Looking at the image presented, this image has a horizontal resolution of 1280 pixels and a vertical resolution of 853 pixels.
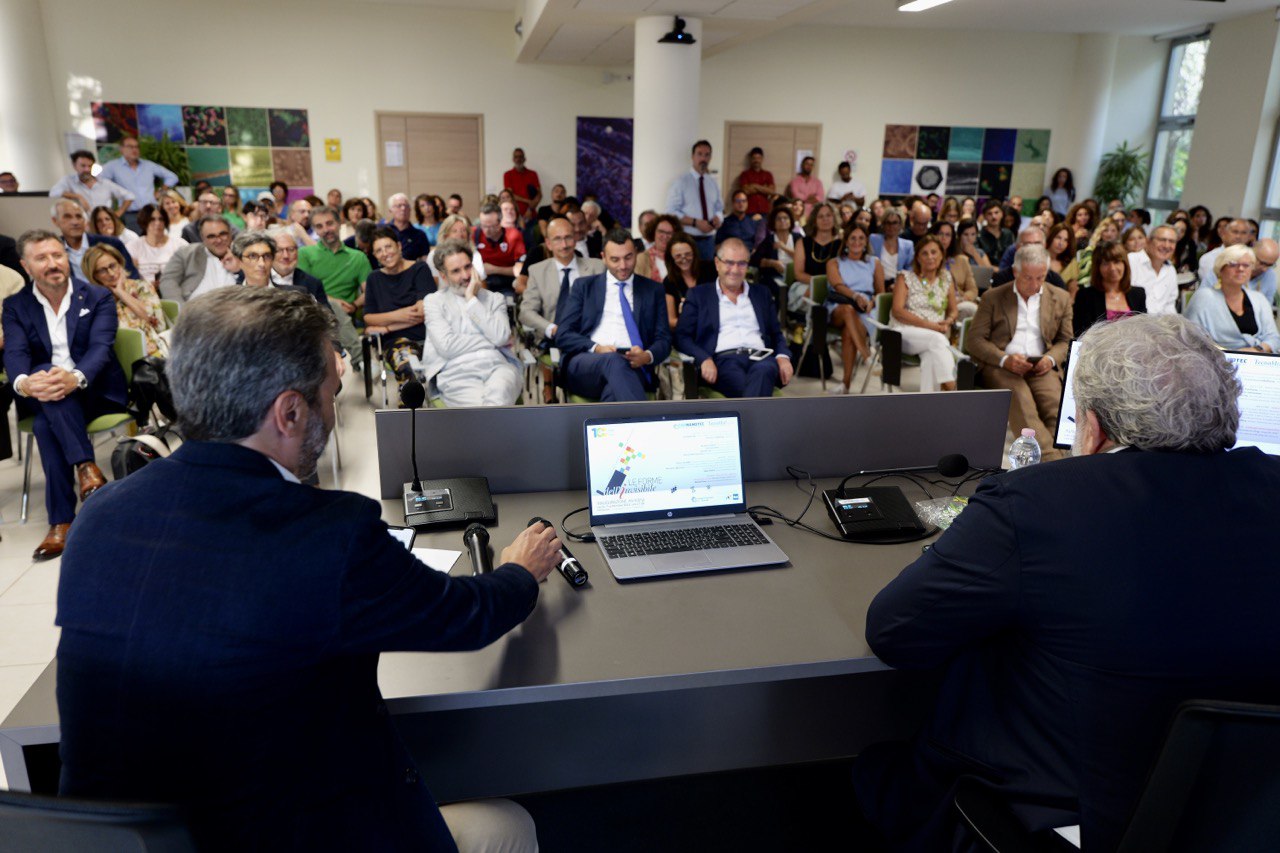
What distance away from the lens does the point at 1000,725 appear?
1479mm

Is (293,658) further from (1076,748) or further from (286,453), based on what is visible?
(1076,748)

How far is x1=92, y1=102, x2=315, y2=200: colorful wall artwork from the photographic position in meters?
10.8

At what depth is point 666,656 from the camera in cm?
162

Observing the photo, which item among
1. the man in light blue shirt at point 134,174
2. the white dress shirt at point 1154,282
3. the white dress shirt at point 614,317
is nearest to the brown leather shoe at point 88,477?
the white dress shirt at point 614,317

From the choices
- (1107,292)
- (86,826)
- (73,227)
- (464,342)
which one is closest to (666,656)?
(86,826)

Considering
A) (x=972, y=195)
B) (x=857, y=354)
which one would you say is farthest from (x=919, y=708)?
(x=972, y=195)

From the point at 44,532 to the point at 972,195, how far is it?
13.3 m

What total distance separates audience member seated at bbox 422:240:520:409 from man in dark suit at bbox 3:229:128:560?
5.03 ft

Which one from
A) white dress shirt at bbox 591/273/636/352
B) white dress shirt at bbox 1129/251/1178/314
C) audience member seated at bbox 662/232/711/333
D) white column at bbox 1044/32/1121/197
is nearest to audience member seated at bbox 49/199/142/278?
white dress shirt at bbox 591/273/636/352

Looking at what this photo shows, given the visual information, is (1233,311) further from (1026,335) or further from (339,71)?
(339,71)

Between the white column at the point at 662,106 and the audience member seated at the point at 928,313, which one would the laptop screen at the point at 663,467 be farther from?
the white column at the point at 662,106

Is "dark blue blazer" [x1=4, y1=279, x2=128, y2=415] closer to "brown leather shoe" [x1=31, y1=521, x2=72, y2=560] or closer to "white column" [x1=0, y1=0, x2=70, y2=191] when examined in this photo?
"brown leather shoe" [x1=31, y1=521, x2=72, y2=560]

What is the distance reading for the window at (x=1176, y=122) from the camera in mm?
12539

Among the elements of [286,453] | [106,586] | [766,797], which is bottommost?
[766,797]
